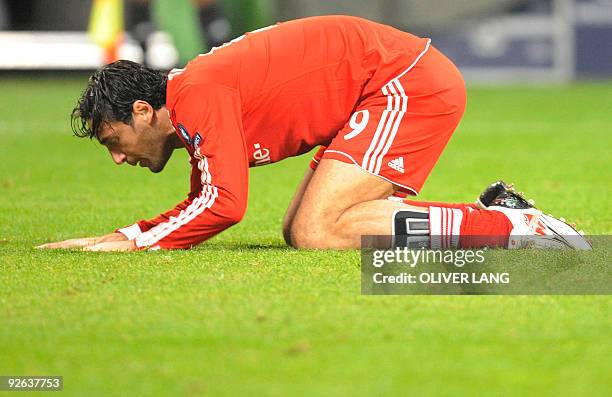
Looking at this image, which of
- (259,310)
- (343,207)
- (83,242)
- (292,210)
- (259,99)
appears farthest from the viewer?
(292,210)

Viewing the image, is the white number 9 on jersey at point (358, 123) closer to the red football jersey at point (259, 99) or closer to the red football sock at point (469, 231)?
the red football jersey at point (259, 99)

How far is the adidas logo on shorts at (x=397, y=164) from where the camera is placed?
16.8 ft

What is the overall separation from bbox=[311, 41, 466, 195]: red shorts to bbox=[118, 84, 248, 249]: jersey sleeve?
495 mm

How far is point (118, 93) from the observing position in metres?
4.95

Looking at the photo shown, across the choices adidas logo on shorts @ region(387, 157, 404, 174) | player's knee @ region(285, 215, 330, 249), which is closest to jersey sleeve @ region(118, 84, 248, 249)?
player's knee @ region(285, 215, 330, 249)

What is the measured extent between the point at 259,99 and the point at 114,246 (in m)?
0.86

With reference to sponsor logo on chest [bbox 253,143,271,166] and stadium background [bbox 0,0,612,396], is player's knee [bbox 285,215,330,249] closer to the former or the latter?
stadium background [bbox 0,0,612,396]

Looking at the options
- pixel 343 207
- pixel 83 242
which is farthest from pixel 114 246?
pixel 343 207

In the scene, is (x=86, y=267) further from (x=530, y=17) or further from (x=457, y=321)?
(x=530, y=17)

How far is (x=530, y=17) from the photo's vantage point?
68.4 ft

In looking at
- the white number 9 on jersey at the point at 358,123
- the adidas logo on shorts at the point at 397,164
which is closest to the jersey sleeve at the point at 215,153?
the white number 9 on jersey at the point at 358,123

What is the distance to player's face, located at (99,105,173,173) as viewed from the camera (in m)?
5.01

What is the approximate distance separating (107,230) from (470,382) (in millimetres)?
3418

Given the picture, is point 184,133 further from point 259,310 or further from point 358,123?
point 259,310
